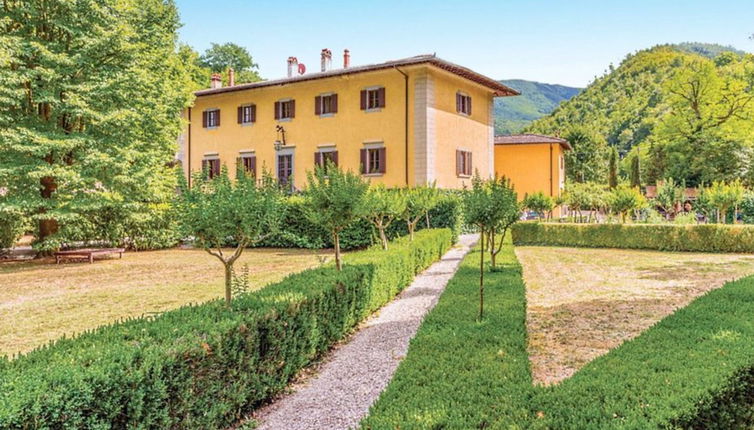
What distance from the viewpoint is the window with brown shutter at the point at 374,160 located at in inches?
869

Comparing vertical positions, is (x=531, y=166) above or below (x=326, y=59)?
below

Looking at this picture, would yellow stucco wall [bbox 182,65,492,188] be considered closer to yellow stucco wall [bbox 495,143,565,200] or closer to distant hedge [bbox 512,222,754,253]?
distant hedge [bbox 512,222,754,253]

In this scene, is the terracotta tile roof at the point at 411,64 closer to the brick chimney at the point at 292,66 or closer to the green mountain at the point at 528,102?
the brick chimney at the point at 292,66

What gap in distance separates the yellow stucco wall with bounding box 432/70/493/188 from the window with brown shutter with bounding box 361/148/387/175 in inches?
97.3

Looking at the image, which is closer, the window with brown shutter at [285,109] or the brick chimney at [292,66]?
the window with brown shutter at [285,109]


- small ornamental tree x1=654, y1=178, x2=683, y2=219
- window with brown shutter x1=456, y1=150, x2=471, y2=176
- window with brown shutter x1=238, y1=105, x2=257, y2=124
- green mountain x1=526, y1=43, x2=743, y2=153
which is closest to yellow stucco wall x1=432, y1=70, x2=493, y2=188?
window with brown shutter x1=456, y1=150, x2=471, y2=176

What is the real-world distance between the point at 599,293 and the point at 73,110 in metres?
14.7

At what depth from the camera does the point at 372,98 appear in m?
22.4

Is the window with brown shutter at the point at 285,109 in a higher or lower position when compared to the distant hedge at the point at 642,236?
higher

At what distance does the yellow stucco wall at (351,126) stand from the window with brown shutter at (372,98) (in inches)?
9.7

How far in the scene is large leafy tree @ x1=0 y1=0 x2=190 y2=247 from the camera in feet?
45.6

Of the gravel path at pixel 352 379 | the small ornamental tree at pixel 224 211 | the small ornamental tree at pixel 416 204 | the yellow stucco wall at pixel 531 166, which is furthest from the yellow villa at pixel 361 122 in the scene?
the small ornamental tree at pixel 224 211

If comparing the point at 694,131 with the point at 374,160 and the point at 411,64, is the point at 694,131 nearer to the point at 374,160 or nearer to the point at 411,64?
the point at 411,64

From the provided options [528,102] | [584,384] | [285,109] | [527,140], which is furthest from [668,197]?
[528,102]
